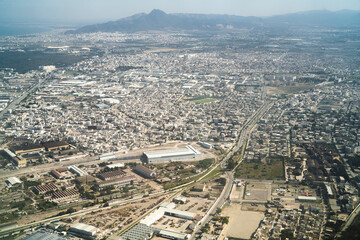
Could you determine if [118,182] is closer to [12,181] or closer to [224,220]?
[12,181]

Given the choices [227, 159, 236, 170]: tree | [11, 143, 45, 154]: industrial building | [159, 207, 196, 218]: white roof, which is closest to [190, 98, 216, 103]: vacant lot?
[227, 159, 236, 170]: tree

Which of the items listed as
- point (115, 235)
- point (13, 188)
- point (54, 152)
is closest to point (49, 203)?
point (13, 188)

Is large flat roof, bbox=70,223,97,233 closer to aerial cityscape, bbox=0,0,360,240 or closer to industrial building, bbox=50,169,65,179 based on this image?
aerial cityscape, bbox=0,0,360,240

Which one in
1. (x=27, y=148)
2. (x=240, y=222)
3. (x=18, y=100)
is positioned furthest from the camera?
(x=18, y=100)

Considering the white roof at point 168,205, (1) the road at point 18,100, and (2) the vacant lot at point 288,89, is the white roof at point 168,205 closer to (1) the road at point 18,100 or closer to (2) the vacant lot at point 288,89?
(1) the road at point 18,100

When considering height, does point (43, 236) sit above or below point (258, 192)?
above

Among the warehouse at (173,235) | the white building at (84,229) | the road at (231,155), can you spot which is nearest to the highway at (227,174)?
the road at (231,155)

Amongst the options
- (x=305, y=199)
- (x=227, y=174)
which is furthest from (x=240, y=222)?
(x=227, y=174)
